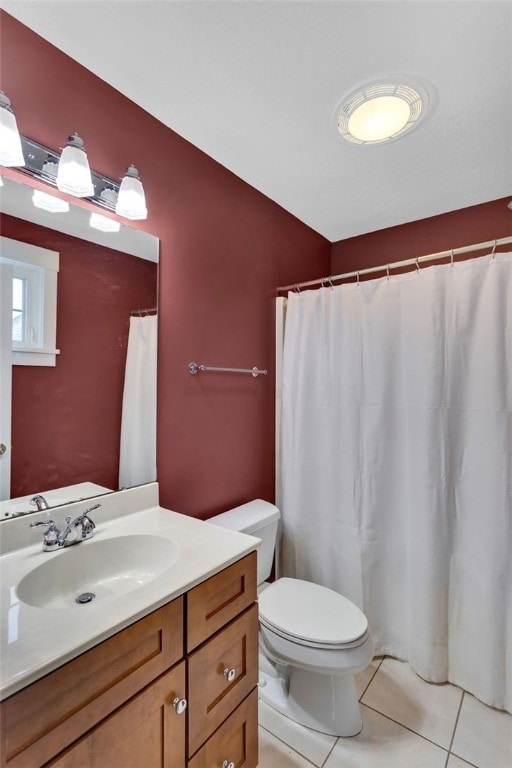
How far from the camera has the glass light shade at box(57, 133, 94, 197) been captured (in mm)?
1092

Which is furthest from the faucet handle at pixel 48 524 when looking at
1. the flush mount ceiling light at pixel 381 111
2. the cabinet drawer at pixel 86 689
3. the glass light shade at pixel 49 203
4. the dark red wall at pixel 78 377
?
the flush mount ceiling light at pixel 381 111

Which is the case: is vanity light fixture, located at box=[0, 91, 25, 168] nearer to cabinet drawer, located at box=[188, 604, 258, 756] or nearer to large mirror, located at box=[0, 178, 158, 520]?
large mirror, located at box=[0, 178, 158, 520]

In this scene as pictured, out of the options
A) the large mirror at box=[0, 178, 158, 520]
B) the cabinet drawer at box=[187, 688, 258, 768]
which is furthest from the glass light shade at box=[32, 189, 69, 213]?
the cabinet drawer at box=[187, 688, 258, 768]

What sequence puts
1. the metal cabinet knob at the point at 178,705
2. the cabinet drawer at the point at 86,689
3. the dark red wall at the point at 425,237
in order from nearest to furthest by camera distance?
the cabinet drawer at the point at 86,689, the metal cabinet knob at the point at 178,705, the dark red wall at the point at 425,237

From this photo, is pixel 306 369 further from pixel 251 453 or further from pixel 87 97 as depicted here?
pixel 87 97

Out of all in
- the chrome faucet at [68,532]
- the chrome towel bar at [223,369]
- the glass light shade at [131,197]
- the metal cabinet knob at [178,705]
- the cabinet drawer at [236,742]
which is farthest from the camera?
the chrome towel bar at [223,369]

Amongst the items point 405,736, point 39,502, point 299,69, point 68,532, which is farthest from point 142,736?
point 299,69

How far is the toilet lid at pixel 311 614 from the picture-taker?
127 cm

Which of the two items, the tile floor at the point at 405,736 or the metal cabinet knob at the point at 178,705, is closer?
the metal cabinet knob at the point at 178,705

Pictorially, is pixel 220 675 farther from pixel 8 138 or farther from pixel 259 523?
pixel 8 138

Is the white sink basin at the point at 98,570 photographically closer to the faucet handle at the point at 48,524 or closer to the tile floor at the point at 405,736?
the faucet handle at the point at 48,524

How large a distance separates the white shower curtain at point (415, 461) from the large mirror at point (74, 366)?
1.00 m

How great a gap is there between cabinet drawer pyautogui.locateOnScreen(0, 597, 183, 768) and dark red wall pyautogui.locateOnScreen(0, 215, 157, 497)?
1.90 feet

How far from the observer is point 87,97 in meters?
1.23
